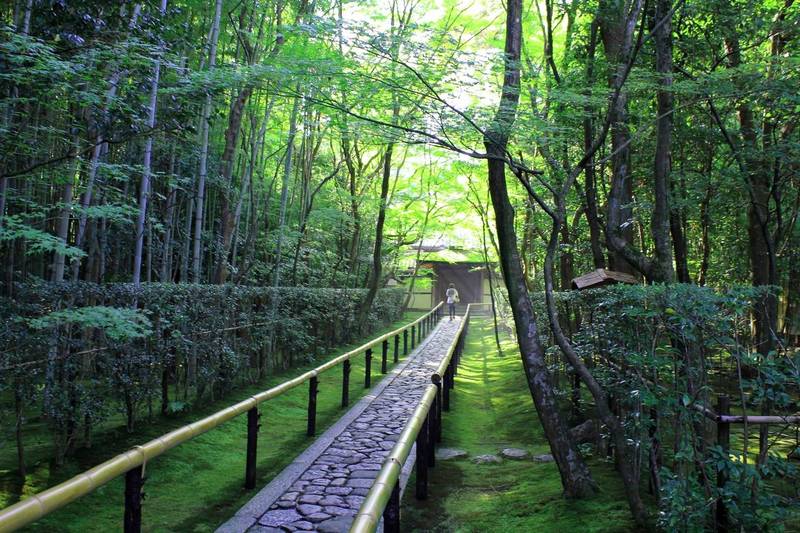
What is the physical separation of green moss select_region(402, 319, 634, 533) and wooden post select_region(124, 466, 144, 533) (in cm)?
204

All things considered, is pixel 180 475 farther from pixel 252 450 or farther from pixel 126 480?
pixel 126 480

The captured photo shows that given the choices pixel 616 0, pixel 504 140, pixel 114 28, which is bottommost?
pixel 504 140

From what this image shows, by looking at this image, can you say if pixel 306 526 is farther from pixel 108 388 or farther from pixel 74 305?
pixel 74 305

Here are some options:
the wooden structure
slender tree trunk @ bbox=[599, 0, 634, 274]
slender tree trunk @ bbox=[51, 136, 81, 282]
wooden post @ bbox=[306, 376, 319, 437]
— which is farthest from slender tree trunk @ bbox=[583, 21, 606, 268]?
the wooden structure

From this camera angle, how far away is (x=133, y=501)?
10.3 feet

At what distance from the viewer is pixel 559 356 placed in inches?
327

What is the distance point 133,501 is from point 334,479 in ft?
7.63

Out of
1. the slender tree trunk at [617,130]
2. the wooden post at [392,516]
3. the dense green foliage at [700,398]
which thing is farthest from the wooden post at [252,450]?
the slender tree trunk at [617,130]

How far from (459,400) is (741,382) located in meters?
7.90

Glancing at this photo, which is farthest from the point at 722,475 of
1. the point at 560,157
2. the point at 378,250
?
the point at 378,250

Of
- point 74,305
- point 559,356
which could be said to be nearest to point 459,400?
point 559,356

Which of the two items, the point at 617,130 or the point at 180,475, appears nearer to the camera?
the point at 180,475

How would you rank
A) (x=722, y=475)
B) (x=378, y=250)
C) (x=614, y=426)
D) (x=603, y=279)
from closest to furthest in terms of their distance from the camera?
(x=722, y=475) < (x=614, y=426) < (x=603, y=279) < (x=378, y=250)

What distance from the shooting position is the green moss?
4238 millimetres
